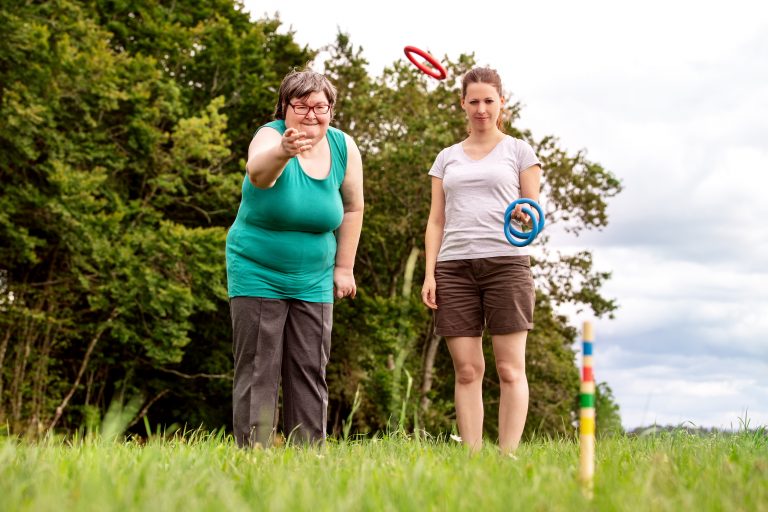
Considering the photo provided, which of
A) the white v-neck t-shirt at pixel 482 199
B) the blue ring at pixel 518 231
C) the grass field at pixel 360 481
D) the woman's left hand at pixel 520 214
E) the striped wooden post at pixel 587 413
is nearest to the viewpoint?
the grass field at pixel 360 481

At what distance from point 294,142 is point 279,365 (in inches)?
45.7

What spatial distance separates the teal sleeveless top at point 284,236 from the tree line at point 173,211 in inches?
405

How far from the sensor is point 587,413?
2.46 metres

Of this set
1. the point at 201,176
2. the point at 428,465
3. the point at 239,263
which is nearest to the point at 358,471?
the point at 428,465

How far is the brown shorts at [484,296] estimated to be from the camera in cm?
432

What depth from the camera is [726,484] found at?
2.54m

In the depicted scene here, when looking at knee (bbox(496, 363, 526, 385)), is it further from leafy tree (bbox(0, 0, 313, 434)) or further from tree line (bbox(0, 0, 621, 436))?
leafy tree (bbox(0, 0, 313, 434))

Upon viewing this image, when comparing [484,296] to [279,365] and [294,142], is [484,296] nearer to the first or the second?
[279,365]

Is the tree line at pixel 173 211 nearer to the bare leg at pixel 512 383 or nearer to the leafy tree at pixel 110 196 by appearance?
the leafy tree at pixel 110 196

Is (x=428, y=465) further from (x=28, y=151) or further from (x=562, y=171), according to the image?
(x=562, y=171)

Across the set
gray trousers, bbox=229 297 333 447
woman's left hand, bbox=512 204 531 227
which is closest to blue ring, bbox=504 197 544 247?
woman's left hand, bbox=512 204 531 227

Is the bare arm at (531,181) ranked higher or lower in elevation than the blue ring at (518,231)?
higher

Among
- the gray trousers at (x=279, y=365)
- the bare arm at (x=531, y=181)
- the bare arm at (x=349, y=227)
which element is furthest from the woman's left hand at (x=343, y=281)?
the bare arm at (x=531, y=181)

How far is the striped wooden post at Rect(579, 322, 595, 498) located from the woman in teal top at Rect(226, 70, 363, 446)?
5.86 ft
